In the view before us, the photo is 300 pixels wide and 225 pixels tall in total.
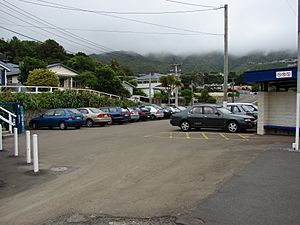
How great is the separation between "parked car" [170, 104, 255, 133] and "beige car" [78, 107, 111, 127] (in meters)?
7.29

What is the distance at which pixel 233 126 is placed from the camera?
20266 millimetres

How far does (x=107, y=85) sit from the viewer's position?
165 ft

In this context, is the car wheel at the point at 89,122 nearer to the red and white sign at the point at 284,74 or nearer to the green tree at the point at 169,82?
the red and white sign at the point at 284,74

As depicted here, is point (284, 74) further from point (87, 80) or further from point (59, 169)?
point (87, 80)

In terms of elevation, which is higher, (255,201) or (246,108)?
(246,108)

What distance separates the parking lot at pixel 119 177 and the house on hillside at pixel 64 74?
1772 inches

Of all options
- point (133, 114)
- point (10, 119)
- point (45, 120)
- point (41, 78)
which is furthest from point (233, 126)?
point (41, 78)

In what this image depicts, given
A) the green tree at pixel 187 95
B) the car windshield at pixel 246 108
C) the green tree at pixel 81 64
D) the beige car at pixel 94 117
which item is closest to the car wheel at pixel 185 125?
the car windshield at pixel 246 108

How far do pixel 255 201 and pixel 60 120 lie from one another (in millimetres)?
20176

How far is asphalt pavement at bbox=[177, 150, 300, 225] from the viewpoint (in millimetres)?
5828

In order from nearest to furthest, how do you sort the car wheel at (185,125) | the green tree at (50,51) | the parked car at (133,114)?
the car wheel at (185,125) < the parked car at (133,114) < the green tree at (50,51)

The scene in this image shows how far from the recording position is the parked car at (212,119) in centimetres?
2013

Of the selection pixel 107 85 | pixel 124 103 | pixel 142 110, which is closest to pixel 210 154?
pixel 142 110

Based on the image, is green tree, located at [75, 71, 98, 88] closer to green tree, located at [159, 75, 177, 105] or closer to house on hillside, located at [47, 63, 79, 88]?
house on hillside, located at [47, 63, 79, 88]
